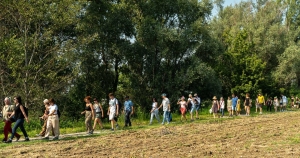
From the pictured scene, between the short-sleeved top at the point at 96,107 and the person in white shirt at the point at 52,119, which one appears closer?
the person in white shirt at the point at 52,119

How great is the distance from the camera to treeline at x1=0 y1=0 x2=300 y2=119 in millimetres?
21875

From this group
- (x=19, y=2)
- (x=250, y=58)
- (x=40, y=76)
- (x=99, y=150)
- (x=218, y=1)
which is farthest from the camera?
(x=218, y=1)

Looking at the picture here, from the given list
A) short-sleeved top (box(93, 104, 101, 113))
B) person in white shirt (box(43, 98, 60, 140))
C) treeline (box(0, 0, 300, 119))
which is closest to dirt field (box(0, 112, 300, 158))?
person in white shirt (box(43, 98, 60, 140))

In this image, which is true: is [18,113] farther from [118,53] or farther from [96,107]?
[118,53]

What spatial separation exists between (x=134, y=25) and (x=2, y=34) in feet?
35.5

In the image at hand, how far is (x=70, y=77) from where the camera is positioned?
25406mm

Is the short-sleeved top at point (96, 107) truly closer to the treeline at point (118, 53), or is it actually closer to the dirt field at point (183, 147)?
the dirt field at point (183, 147)

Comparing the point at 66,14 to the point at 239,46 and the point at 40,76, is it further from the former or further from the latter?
the point at 239,46

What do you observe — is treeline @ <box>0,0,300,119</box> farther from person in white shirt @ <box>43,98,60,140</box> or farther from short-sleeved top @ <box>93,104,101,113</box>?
person in white shirt @ <box>43,98,60,140</box>

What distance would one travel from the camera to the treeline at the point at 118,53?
861 inches

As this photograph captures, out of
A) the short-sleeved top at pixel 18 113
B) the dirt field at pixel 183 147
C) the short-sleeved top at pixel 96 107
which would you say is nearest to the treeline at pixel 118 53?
the short-sleeved top at pixel 96 107

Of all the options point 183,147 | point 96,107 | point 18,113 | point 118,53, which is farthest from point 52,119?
point 118,53

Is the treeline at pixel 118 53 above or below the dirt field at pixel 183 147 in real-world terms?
above

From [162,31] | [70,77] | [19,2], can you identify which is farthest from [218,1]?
[19,2]
